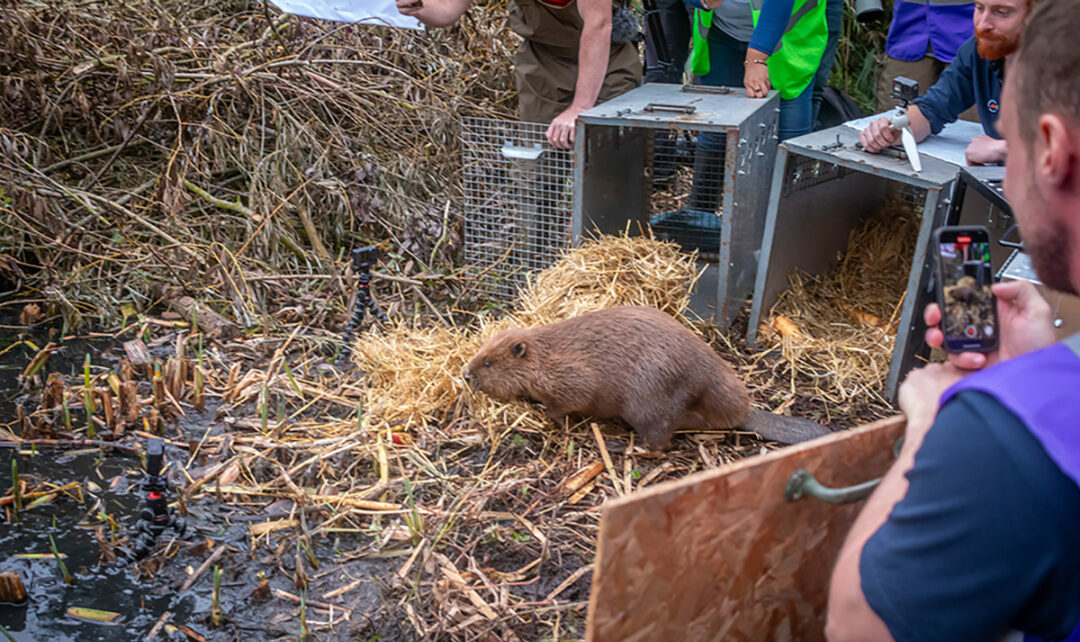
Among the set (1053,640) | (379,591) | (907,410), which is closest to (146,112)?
(379,591)

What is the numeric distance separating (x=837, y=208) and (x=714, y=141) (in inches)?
29.6

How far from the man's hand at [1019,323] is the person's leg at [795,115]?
135 inches

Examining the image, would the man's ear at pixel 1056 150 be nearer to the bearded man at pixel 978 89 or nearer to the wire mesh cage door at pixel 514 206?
the bearded man at pixel 978 89

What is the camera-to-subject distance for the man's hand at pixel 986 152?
11.9 ft

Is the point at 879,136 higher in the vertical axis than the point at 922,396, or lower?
lower

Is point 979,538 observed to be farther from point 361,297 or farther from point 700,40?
point 700,40

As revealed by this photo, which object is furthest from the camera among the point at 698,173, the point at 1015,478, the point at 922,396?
the point at 698,173

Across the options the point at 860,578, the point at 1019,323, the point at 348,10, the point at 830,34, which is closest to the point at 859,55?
the point at 830,34

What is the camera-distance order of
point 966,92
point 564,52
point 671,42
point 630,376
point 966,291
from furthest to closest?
point 671,42 → point 564,52 → point 966,92 → point 630,376 → point 966,291

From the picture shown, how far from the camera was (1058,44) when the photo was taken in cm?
110

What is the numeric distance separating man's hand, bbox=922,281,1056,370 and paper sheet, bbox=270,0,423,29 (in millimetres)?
3956

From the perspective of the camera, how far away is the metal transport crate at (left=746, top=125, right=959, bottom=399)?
372 centimetres

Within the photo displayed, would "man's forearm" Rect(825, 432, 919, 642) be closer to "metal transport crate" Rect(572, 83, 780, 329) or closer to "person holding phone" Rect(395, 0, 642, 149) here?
"metal transport crate" Rect(572, 83, 780, 329)

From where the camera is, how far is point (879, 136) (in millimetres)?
3908
